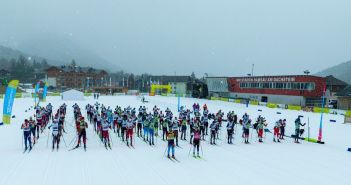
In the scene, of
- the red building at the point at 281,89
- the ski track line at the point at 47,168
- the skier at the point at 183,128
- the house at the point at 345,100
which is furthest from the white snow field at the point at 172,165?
the red building at the point at 281,89

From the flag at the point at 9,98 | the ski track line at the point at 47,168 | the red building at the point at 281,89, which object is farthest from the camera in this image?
the red building at the point at 281,89

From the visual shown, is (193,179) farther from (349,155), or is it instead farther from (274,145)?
(349,155)

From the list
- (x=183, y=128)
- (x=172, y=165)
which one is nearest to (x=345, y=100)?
(x=183, y=128)

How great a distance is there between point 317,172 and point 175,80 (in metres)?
134

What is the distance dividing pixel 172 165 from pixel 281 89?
51868 millimetres

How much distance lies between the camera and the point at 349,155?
19.2 meters

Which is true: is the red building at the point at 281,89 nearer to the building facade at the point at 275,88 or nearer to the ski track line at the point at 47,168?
the building facade at the point at 275,88

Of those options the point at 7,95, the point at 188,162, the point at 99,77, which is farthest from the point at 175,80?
the point at 188,162

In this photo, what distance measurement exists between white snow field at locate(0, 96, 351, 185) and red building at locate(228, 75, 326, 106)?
37526 millimetres

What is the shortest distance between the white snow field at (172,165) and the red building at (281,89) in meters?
37.5

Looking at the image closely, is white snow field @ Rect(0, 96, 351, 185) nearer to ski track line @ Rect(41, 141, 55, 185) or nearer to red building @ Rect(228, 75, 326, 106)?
ski track line @ Rect(41, 141, 55, 185)

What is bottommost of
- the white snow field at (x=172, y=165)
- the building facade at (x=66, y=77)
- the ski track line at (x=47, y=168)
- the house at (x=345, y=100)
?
the white snow field at (x=172, y=165)

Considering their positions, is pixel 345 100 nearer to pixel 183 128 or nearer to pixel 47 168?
pixel 183 128

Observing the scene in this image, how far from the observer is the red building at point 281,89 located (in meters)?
56.1
